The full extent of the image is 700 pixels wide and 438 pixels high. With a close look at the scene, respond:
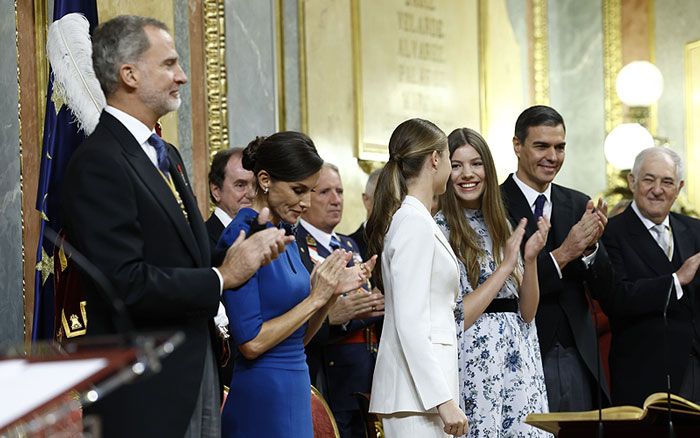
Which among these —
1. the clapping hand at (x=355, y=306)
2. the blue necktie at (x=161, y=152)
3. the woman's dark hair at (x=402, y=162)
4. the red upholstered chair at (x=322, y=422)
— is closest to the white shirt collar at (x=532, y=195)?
the clapping hand at (x=355, y=306)

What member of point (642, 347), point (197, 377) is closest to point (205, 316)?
point (197, 377)

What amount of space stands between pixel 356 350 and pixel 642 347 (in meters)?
1.28

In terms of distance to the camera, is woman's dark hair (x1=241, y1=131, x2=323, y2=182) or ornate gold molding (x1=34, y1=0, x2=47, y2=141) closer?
woman's dark hair (x1=241, y1=131, x2=323, y2=182)

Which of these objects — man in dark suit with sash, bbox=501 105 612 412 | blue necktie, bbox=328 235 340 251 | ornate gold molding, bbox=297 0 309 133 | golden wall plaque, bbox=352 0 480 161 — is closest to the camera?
man in dark suit with sash, bbox=501 105 612 412

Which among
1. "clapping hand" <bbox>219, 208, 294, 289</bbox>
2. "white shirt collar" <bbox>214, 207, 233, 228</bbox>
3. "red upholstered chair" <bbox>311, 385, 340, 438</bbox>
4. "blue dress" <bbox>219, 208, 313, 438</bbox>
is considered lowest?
"red upholstered chair" <bbox>311, 385, 340, 438</bbox>

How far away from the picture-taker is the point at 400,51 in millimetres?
8008

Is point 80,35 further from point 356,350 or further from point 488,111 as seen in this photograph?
point 488,111

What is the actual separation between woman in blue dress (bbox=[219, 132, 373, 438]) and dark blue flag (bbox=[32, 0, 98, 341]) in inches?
37.2

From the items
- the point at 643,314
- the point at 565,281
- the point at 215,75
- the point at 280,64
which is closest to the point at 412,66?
the point at 280,64

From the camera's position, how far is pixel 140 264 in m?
2.70

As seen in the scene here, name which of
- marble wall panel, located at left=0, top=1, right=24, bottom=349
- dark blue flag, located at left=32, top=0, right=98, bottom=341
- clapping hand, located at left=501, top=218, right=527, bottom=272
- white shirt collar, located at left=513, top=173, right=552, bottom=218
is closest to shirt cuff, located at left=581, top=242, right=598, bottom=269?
white shirt collar, located at left=513, top=173, right=552, bottom=218

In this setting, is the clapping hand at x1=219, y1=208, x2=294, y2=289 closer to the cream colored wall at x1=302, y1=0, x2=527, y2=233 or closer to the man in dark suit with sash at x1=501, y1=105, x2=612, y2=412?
the man in dark suit with sash at x1=501, y1=105, x2=612, y2=412

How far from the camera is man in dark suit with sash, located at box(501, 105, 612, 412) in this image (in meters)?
4.57

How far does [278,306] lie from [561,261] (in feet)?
5.52
